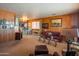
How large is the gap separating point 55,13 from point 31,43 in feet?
2.48

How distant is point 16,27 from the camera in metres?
2.38

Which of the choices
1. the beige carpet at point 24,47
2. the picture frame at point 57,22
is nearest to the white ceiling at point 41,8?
the picture frame at point 57,22

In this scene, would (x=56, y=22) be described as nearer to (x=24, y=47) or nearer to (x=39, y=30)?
(x=39, y=30)

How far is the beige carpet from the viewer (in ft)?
7.79

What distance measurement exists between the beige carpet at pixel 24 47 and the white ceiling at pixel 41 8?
0.52 m

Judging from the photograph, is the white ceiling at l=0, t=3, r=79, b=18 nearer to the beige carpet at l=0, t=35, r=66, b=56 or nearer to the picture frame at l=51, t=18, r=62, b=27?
the picture frame at l=51, t=18, r=62, b=27

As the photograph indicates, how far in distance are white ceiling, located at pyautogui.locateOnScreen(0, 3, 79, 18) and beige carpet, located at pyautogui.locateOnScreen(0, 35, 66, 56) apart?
519 mm

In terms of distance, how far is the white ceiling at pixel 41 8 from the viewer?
2.34 meters

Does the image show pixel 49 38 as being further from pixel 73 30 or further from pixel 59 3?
pixel 59 3

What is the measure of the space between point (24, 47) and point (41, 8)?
2.73 feet

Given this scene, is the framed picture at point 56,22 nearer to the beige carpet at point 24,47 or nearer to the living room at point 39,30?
the living room at point 39,30

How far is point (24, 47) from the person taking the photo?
93.9 inches

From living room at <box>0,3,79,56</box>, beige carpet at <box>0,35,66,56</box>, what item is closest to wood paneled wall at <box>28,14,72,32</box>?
living room at <box>0,3,79,56</box>

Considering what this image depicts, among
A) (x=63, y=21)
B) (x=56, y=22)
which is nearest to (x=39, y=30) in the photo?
(x=56, y=22)
